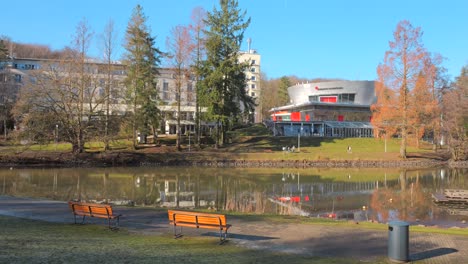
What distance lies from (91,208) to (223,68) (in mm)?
39264

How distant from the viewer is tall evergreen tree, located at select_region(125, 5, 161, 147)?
48.6 meters

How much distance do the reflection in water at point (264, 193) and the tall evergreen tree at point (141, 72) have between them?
17.7m

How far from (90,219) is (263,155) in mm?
35071

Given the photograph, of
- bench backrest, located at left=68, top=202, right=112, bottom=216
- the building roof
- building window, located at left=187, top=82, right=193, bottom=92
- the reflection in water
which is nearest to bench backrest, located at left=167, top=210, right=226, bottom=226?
bench backrest, located at left=68, top=202, right=112, bottom=216

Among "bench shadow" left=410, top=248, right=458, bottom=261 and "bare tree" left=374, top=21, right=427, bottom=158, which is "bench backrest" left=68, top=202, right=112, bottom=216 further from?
"bare tree" left=374, top=21, right=427, bottom=158

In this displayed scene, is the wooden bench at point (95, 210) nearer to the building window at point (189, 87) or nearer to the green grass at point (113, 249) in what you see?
the green grass at point (113, 249)

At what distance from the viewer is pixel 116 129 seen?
4350 cm

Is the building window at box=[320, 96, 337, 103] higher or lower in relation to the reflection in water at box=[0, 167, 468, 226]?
higher

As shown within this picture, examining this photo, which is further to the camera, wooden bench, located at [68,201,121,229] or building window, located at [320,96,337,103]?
building window, located at [320,96,337,103]

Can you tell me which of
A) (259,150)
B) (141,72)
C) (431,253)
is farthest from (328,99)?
(431,253)

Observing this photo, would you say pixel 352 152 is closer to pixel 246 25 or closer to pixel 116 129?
pixel 246 25

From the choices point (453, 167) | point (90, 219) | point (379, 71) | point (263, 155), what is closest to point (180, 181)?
point (90, 219)

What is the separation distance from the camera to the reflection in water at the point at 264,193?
706 inches

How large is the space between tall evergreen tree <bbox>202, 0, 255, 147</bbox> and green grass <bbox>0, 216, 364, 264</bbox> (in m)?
39.1
